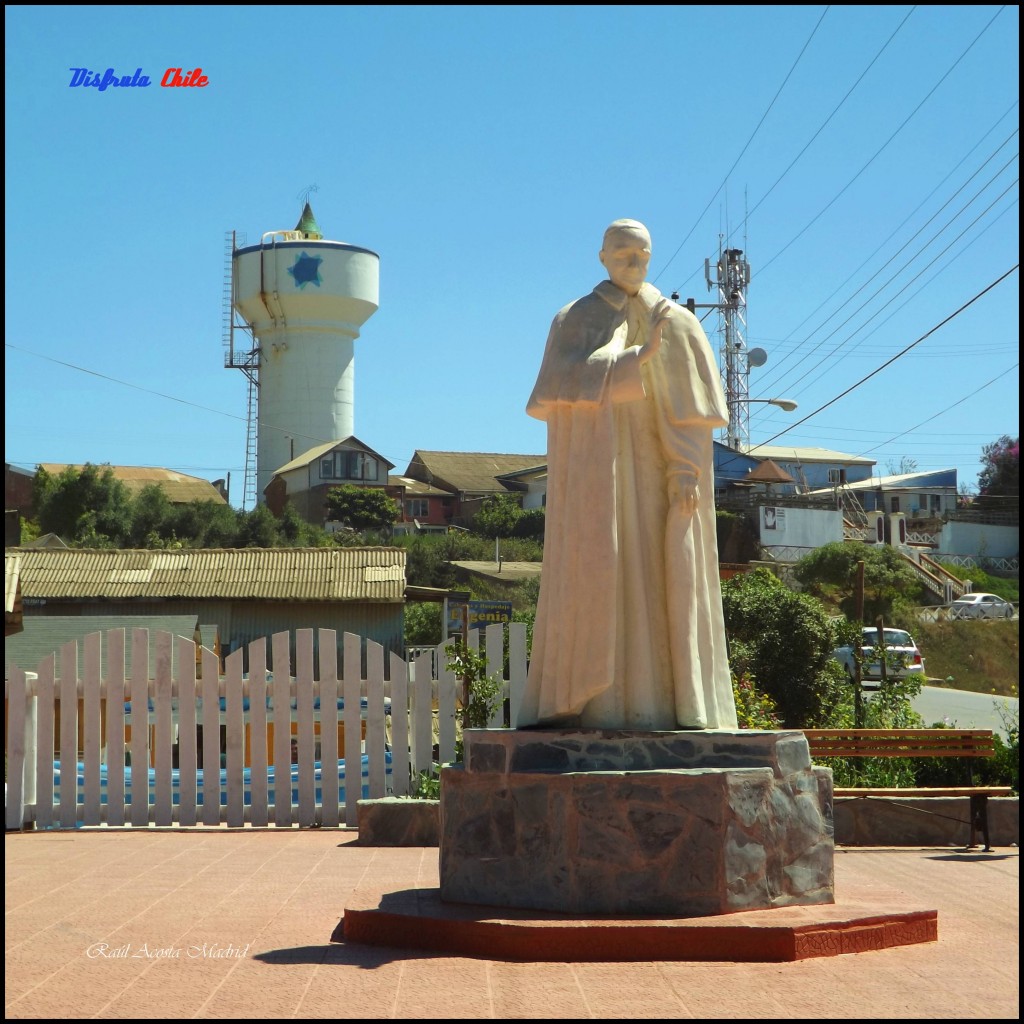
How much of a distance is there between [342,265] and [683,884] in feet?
213

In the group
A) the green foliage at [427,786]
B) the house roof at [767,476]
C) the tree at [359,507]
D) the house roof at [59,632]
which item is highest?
the house roof at [767,476]

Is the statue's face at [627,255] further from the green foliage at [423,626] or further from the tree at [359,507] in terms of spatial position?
the tree at [359,507]

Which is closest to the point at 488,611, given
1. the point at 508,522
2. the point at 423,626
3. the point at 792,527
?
the point at 423,626

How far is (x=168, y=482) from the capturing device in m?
63.8

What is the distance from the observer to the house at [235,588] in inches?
998

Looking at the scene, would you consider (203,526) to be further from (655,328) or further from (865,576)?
(655,328)

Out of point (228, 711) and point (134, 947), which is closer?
point (134, 947)

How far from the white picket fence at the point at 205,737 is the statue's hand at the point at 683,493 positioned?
14.3 feet

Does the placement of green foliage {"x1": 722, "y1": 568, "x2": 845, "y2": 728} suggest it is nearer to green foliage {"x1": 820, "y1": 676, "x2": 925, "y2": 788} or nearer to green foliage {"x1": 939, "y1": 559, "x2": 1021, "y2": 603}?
green foliage {"x1": 820, "y1": 676, "x2": 925, "y2": 788}

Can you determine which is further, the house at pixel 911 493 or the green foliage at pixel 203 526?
the house at pixel 911 493

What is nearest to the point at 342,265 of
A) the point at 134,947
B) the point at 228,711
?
the point at 228,711

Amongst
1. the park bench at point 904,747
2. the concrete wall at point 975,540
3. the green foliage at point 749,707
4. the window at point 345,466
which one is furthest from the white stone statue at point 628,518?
the window at point 345,466

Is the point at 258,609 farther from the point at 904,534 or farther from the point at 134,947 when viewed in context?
the point at 904,534

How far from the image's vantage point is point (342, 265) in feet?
224
